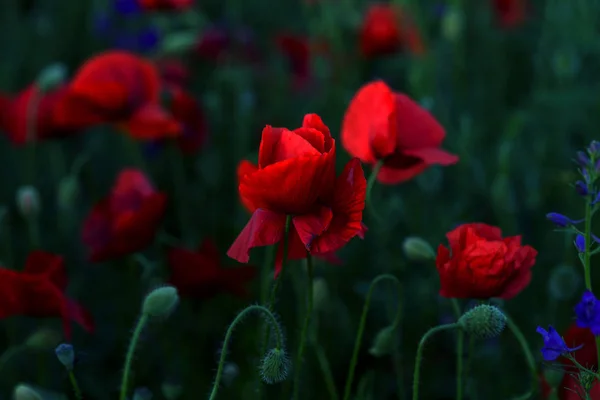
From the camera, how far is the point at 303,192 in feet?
2.90

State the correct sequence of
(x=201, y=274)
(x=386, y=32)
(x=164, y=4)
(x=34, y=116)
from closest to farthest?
(x=201, y=274) < (x=34, y=116) < (x=164, y=4) < (x=386, y=32)

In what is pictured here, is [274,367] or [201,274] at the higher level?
[274,367]

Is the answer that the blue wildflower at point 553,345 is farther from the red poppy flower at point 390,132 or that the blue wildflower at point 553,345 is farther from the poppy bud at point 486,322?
the red poppy flower at point 390,132

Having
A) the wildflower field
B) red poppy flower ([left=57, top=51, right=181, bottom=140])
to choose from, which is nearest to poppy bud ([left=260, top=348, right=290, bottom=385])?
the wildflower field

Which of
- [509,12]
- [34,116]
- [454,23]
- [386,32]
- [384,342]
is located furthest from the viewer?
[509,12]

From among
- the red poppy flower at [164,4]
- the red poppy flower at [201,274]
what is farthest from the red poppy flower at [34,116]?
the red poppy flower at [201,274]

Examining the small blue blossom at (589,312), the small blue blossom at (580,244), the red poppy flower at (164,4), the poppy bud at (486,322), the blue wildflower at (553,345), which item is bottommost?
the poppy bud at (486,322)

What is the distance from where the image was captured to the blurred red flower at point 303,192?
87 cm

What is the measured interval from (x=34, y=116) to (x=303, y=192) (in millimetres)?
1083

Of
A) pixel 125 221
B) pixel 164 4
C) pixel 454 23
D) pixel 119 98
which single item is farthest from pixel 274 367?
pixel 454 23

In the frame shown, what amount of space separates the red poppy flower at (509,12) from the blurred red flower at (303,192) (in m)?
2.08

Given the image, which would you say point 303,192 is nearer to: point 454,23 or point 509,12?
point 454,23

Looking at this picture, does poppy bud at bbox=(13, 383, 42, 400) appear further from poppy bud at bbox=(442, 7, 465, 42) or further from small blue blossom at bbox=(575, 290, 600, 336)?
poppy bud at bbox=(442, 7, 465, 42)

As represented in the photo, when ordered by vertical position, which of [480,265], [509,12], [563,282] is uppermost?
[480,265]
